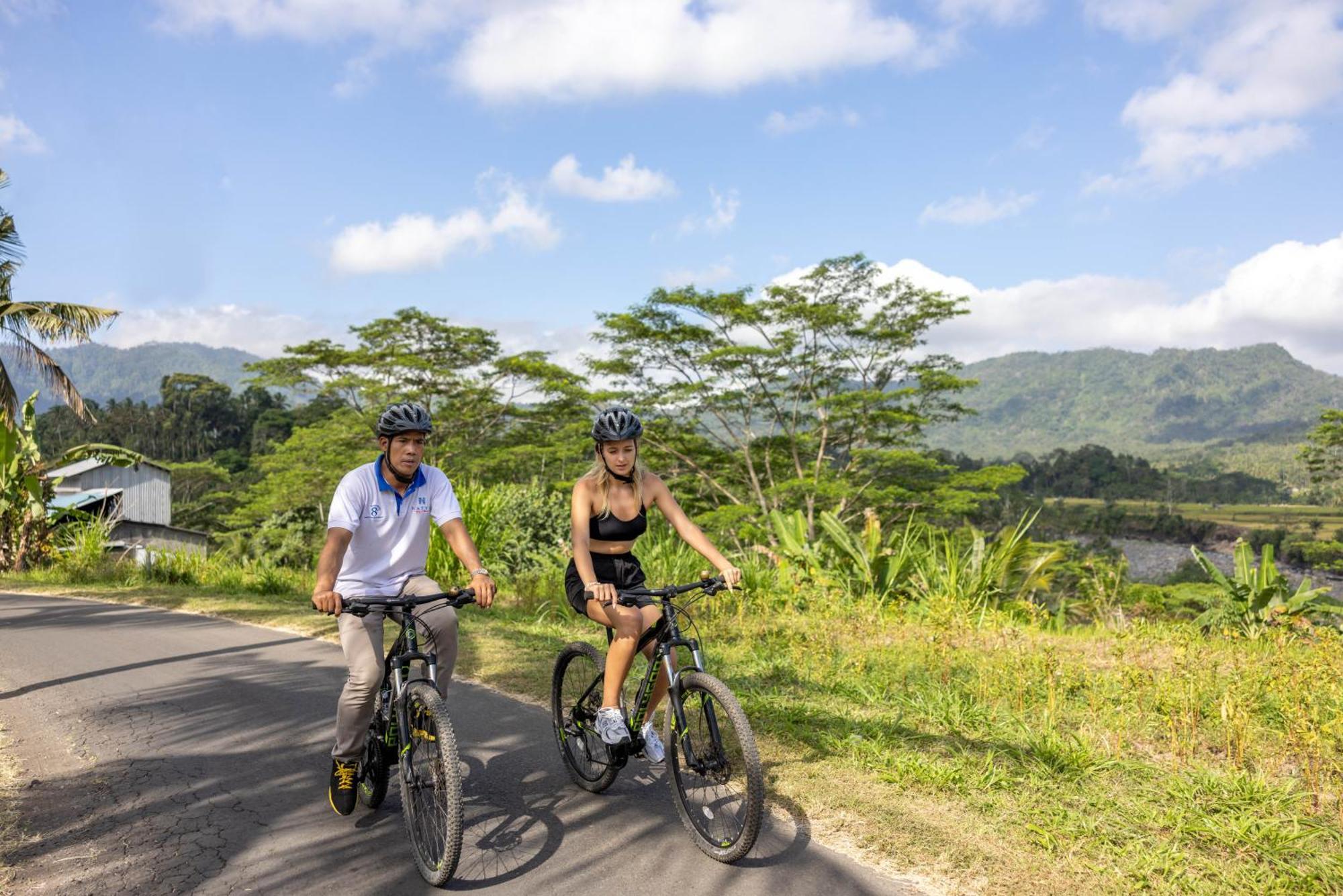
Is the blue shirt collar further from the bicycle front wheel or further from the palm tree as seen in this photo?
the palm tree

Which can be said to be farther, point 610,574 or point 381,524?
point 610,574

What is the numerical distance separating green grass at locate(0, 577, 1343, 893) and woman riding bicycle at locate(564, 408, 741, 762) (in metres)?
1.01

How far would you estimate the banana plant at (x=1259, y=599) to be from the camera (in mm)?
8359

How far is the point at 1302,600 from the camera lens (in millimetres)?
8500

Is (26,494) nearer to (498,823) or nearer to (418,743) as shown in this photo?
(498,823)

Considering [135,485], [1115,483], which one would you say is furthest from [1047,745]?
[1115,483]

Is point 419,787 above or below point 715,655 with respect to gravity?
above

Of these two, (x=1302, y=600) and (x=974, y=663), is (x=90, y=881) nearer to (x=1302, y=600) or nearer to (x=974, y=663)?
(x=974, y=663)

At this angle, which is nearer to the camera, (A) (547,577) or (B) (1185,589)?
(A) (547,577)

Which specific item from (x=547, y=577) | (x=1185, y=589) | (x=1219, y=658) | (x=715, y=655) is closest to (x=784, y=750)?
(x=715, y=655)

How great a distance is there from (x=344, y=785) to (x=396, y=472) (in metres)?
1.45

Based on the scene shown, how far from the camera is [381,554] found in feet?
13.9

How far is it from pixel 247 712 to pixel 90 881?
269 cm

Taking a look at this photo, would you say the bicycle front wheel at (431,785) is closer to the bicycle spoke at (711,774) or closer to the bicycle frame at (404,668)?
the bicycle frame at (404,668)
